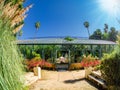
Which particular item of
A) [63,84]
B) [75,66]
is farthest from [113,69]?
[75,66]

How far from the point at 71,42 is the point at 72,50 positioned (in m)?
0.79

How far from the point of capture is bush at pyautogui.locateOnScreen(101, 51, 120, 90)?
774 centimetres

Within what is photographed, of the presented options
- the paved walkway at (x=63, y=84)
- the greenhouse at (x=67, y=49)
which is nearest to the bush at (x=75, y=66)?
the greenhouse at (x=67, y=49)

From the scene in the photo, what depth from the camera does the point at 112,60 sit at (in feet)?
25.8

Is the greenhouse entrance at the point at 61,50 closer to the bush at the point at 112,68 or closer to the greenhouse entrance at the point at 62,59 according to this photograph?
the greenhouse entrance at the point at 62,59

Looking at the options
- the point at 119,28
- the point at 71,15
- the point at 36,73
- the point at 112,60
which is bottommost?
the point at 36,73

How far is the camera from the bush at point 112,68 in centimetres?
774

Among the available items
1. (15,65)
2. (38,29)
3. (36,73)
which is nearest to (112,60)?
(15,65)

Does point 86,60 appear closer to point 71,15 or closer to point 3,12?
point 3,12

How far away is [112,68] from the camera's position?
789cm

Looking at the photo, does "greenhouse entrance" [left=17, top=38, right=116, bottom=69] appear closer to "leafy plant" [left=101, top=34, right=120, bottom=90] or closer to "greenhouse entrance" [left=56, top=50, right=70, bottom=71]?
"greenhouse entrance" [left=56, top=50, right=70, bottom=71]

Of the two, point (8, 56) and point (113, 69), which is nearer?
point (8, 56)

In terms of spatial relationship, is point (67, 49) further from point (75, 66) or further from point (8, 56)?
point (8, 56)

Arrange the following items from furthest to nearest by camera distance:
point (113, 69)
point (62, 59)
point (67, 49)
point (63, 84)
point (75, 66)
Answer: point (67, 49)
point (62, 59)
point (75, 66)
point (63, 84)
point (113, 69)
